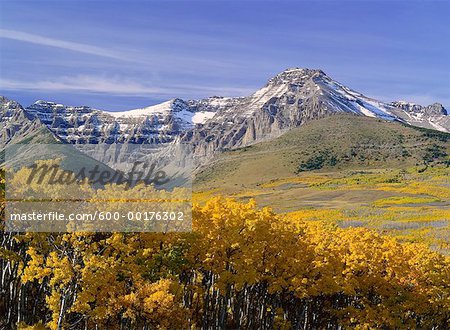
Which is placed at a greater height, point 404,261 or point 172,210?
point 172,210

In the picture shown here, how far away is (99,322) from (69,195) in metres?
10.5

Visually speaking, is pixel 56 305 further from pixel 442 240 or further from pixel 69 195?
pixel 442 240

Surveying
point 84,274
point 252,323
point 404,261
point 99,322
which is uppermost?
point 84,274

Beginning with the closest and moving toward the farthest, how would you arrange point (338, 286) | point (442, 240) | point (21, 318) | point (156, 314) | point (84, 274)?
point (84, 274)
point (156, 314)
point (21, 318)
point (338, 286)
point (442, 240)

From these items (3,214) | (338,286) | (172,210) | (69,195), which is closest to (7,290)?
(3,214)

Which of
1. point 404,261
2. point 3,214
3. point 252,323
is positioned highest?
point 3,214

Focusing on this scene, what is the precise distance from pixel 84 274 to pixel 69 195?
336 inches

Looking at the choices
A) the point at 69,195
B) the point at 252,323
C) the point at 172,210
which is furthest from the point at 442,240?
the point at 69,195

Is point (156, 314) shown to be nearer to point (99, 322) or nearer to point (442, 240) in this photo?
point (99, 322)

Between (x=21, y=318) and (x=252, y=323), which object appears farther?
(x=252, y=323)

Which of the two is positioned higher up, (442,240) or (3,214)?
(3,214)

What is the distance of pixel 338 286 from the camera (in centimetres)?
3878

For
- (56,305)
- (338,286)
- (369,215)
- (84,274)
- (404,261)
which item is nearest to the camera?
(84,274)

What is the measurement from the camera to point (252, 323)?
151ft
